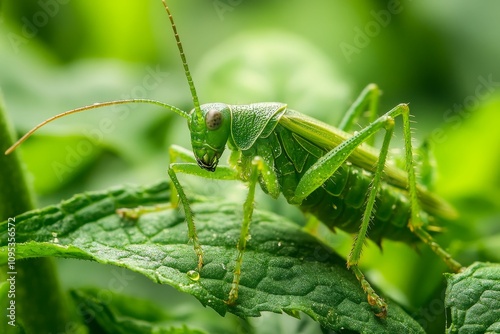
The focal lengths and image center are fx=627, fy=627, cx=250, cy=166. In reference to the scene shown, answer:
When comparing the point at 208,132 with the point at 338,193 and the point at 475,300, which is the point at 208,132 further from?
the point at 475,300

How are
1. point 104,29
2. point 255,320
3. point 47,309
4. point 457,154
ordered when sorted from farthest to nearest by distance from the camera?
1. point 104,29
2. point 457,154
3. point 255,320
4. point 47,309

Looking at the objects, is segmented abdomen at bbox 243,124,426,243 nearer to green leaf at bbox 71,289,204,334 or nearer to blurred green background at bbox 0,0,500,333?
blurred green background at bbox 0,0,500,333

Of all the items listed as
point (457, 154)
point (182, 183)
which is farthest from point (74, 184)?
point (457, 154)

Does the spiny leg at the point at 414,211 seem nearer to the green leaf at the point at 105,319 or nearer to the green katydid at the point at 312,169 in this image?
the green katydid at the point at 312,169

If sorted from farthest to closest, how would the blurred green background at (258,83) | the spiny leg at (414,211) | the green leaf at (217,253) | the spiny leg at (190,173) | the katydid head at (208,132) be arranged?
the blurred green background at (258,83) → the katydid head at (208,132) → the spiny leg at (414,211) → the spiny leg at (190,173) → the green leaf at (217,253)

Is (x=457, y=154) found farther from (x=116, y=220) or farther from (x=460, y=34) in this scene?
(x=116, y=220)

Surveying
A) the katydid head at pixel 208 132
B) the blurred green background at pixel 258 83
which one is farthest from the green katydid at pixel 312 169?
the blurred green background at pixel 258 83

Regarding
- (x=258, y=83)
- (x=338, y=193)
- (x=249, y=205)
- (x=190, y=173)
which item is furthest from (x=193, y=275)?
(x=258, y=83)

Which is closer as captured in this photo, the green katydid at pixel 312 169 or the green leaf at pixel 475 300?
the green leaf at pixel 475 300
